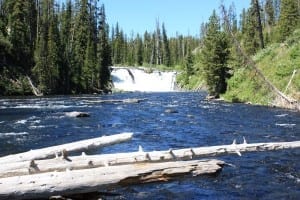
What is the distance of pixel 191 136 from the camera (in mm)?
24109

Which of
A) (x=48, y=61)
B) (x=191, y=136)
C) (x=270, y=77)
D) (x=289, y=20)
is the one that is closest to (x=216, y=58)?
(x=270, y=77)

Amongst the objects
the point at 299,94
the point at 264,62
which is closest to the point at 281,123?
the point at 299,94

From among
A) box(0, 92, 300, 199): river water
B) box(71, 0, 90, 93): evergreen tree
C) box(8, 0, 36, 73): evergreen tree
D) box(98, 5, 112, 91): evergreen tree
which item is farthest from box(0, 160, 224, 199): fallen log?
box(98, 5, 112, 91): evergreen tree

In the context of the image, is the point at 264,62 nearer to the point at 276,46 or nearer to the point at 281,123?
the point at 276,46

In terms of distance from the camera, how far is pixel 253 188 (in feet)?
45.1

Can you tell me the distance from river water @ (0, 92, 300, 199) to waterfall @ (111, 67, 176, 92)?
59.0m

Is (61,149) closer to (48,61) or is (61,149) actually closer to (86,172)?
(86,172)

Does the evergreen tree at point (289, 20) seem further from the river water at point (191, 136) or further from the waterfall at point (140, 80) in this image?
the river water at point (191, 136)

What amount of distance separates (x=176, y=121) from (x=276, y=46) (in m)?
25.4

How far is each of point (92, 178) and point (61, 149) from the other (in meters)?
2.76

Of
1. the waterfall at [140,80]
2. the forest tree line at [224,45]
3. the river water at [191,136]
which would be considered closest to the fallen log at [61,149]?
the river water at [191,136]

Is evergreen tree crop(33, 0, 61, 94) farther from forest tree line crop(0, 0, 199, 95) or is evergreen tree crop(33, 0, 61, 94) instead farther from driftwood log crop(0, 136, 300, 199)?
driftwood log crop(0, 136, 300, 199)

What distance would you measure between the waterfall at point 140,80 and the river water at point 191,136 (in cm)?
5901

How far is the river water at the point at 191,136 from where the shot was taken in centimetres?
1347
